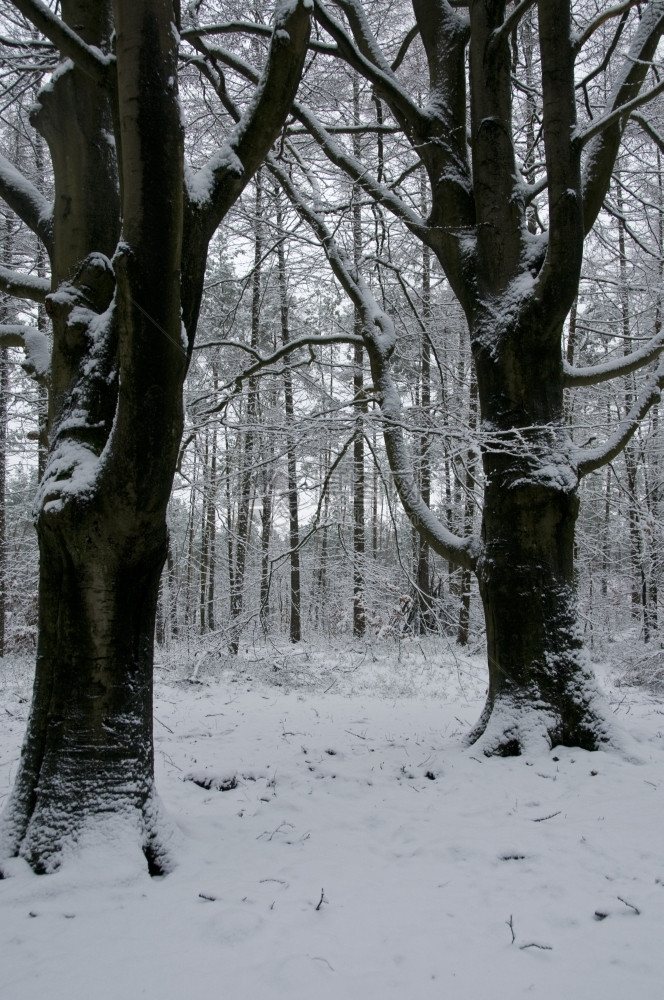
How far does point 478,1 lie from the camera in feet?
15.1

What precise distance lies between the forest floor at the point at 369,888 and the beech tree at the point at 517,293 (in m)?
0.60

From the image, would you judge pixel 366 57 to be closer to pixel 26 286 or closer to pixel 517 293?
pixel 517 293

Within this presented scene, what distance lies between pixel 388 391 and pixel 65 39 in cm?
334

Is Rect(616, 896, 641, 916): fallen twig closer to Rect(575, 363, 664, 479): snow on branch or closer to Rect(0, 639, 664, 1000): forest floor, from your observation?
Rect(0, 639, 664, 1000): forest floor

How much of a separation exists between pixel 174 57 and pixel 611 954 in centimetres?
400

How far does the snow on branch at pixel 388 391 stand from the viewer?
4977 mm

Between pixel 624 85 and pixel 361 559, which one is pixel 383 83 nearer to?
pixel 624 85

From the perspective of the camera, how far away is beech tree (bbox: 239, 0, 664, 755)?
13.4 feet

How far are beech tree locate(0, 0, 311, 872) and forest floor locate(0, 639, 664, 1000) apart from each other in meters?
0.36

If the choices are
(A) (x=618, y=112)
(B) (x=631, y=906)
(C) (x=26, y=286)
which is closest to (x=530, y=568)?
(B) (x=631, y=906)

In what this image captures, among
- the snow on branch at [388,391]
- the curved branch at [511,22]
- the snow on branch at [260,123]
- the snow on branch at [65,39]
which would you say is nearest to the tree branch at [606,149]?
the curved branch at [511,22]

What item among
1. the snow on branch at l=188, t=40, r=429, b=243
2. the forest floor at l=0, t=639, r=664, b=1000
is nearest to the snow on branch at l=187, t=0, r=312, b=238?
the snow on branch at l=188, t=40, r=429, b=243

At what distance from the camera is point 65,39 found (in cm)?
278

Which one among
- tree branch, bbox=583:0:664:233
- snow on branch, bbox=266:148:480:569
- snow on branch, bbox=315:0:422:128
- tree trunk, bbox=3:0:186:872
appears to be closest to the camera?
tree trunk, bbox=3:0:186:872
